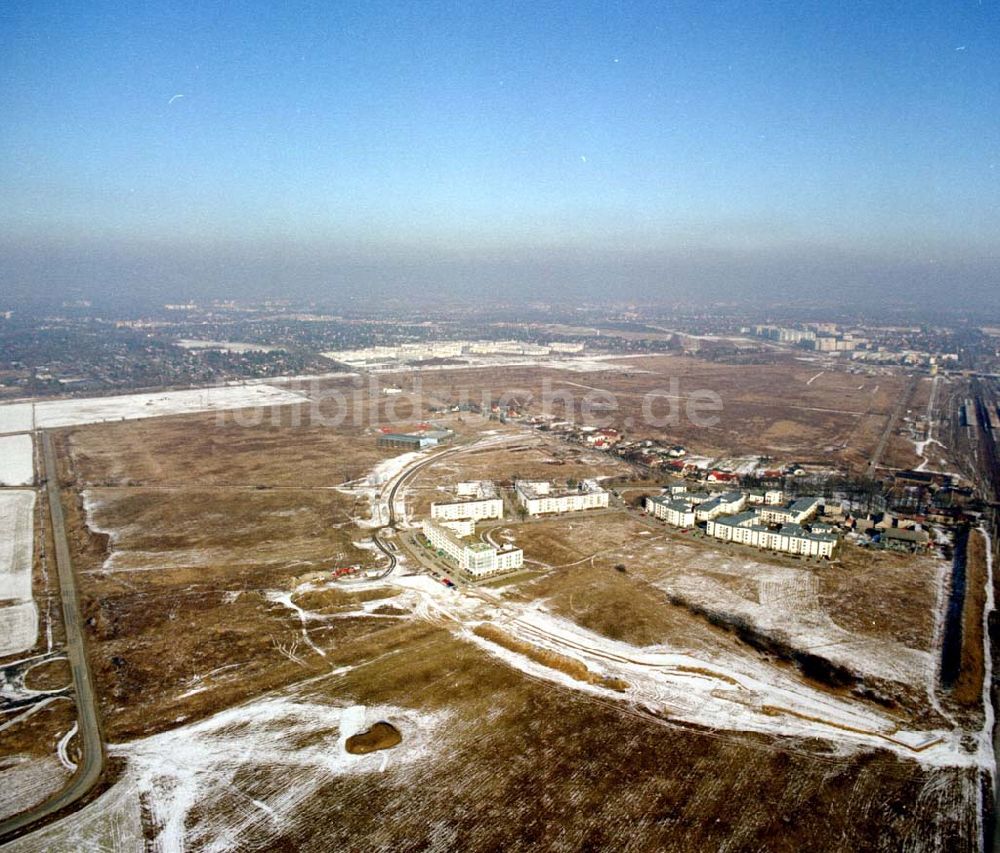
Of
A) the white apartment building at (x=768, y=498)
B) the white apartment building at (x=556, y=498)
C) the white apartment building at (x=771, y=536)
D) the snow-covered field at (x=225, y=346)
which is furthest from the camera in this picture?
the snow-covered field at (x=225, y=346)

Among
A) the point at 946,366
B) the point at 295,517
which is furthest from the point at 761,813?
the point at 946,366

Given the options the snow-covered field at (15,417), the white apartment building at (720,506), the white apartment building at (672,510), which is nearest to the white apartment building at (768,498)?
the white apartment building at (720,506)

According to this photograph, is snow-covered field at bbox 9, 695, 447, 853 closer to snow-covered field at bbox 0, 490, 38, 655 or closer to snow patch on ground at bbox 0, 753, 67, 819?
snow patch on ground at bbox 0, 753, 67, 819

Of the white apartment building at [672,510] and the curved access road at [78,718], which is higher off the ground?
the white apartment building at [672,510]

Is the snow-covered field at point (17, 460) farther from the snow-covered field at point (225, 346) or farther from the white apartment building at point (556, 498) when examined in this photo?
the snow-covered field at point (225, 346)

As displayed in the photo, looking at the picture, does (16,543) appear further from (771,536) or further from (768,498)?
(768,498)

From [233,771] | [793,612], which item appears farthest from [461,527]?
[233,771]
